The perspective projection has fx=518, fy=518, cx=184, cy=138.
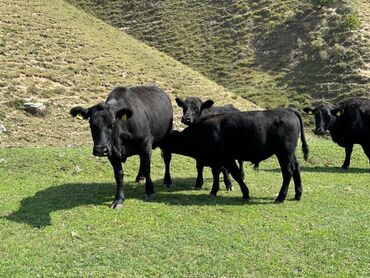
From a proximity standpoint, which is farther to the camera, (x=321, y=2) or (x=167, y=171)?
(x=321, y=2)

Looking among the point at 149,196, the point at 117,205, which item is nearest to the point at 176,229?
the point at 117,205

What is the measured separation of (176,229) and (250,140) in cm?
301

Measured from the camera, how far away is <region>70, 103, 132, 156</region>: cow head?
1017 centimetres

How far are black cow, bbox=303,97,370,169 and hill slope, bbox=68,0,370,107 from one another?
17.8m

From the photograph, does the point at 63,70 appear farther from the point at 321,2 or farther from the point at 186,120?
the point at 321,2

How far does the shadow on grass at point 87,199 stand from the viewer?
35.3ft

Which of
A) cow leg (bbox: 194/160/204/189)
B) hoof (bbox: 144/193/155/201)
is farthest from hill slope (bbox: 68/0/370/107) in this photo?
hoof (bbox: 144/193/155/201)

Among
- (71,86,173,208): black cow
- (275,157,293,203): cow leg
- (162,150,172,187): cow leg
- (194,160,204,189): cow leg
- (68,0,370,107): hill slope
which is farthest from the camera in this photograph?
(68,0,370,107): hill slope

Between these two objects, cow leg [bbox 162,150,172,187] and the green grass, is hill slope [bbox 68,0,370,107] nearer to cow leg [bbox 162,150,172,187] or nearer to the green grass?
cow leg [bbox 162,150,172,187]

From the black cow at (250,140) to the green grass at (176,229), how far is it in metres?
0.73

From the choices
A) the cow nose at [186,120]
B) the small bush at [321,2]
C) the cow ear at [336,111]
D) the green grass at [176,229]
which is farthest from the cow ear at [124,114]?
the small bush at [321,2]

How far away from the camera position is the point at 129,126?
37.5ft

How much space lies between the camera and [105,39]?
45.1m

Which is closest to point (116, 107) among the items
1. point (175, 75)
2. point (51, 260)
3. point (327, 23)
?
point (51, 260)
